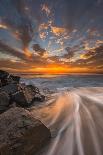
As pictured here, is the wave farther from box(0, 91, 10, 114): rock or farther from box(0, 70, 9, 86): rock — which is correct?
box(0, 70, 9, 86): rock

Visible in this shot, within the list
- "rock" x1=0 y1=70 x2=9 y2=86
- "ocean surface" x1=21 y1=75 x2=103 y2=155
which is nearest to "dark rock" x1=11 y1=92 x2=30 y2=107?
"ocean surface" x1=21 y1=75 x2=103 y2=155

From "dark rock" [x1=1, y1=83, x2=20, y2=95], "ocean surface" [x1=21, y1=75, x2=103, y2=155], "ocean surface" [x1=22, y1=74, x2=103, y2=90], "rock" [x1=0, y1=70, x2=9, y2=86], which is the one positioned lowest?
"ocean surface" [x1=22, y1=74, x2=103, y2=90]

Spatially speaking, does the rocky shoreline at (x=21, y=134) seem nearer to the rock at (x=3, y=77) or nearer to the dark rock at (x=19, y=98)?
the dark rock at (x=19, y=98)

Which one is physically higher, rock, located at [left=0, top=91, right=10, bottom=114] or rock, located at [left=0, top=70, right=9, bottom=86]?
rock, located at [left=0, top=70, right=9, bottom=86]

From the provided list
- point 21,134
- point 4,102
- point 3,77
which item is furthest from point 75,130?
point 3,77

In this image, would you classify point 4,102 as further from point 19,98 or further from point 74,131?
point 74,131

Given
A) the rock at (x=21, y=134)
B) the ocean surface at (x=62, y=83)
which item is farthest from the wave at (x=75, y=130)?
the ocean surface at (x=62, y=83)

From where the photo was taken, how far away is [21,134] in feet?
11.2

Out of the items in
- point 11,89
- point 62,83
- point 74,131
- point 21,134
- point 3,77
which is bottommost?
point 62,83

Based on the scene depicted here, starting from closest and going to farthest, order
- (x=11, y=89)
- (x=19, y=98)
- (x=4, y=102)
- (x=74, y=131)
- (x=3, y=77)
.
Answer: (x=74, y=131) → (x=4, y=102) → (x=19, y=98) → (x=11, y=89) → (x=3, y=77)

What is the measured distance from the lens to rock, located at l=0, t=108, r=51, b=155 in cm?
320

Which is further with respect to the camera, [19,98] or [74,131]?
[19,98]

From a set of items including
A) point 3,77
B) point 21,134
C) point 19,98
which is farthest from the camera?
point 3,77

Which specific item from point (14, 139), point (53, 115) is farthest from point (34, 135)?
point (53, 115)
